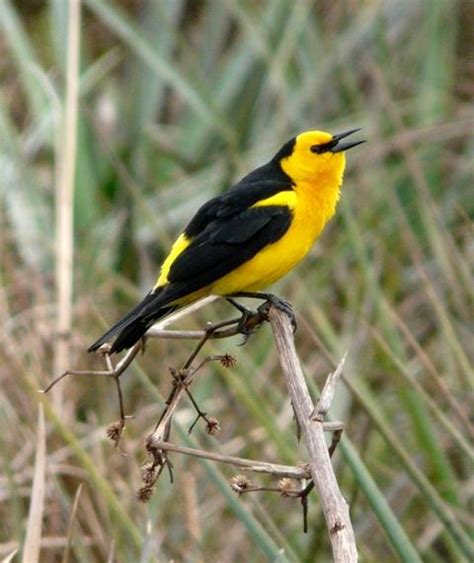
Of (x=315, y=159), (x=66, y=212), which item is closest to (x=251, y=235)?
(x=315, y=159)

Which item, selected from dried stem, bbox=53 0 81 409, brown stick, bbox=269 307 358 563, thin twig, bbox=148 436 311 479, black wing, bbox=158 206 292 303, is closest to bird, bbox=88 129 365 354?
black wing, bbox=158 206 292 303

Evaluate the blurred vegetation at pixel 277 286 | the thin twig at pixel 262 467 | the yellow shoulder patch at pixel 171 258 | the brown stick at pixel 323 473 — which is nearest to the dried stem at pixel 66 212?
the blurred vegetation at pixel 277 286

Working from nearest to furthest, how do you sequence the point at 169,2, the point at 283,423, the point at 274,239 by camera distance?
1. the point at 274,239
2. the point at 283,423
3. the point at 169,2

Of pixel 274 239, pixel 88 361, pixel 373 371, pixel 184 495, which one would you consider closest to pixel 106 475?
pixel 184 495

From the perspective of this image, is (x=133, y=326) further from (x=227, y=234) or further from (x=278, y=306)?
(x=227, y=234)

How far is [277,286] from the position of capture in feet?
13.5

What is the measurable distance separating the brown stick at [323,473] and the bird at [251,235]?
728mm

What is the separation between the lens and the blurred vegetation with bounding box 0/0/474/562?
2.99 metres

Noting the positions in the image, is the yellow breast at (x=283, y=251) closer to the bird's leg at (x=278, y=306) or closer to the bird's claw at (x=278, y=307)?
the bird's leg at (x=278, y=306)

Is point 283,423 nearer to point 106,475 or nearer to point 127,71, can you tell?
point 106,475

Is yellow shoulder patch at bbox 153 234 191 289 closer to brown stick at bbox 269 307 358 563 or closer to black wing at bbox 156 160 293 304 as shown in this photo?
black wing at bbox 156 160 293 304

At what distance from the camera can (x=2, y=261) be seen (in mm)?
4078

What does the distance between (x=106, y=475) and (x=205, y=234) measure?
30.2 inches

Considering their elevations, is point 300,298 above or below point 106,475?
above
